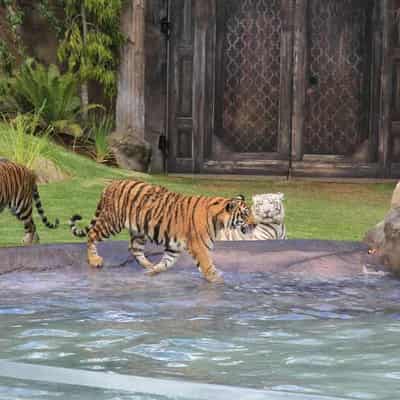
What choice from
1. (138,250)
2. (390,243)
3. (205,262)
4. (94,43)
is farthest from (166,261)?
(94,43)

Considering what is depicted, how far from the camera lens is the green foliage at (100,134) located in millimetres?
12734

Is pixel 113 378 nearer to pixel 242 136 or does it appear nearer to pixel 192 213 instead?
pixel 192 213

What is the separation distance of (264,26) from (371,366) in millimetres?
9706

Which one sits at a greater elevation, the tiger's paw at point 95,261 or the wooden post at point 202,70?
the wooden post at point 202,70

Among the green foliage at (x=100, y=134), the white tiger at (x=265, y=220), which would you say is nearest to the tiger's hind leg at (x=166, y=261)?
the white tiger at (x=265, y=220)

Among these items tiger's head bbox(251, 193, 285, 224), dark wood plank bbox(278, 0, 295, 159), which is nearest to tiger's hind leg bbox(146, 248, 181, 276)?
tiger's head bbox(251, 193, 285, 224)

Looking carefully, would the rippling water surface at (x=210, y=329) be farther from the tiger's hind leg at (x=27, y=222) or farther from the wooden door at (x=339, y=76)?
the wooden door at (x=339, y=76)

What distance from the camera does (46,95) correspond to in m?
12.7

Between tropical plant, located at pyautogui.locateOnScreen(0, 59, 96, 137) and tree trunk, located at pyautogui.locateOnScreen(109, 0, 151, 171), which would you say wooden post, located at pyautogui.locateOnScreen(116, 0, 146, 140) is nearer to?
tree trunk, located at pyautogui.locateOnScreen(109, 0, 151, 171)

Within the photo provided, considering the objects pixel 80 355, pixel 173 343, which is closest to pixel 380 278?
pixel 173 343

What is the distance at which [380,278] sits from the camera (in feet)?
20.3

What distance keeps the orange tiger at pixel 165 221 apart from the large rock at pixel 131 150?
630 cm

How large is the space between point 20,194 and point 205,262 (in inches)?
76.1

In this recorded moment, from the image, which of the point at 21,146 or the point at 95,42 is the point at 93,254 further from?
the point at 95,42
